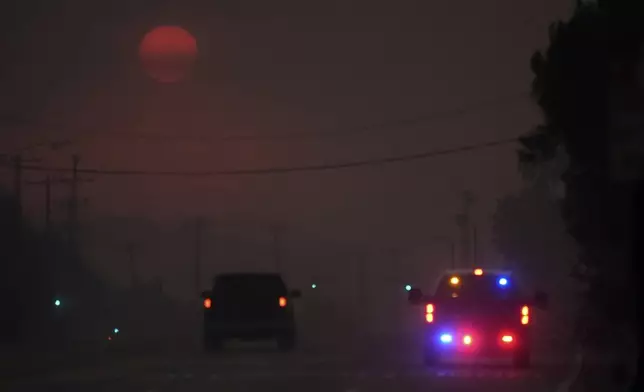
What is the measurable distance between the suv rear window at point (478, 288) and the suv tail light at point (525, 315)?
308mm

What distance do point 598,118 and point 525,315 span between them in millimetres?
5009

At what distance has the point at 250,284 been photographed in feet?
116

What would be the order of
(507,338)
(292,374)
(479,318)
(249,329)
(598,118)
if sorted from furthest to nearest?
1. (249,329)
2. (598,118)
3. (479,318)
4. (507,338)
5. (292,374)

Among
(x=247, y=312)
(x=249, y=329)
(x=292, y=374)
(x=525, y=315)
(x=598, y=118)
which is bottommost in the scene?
(x=292, y=374)

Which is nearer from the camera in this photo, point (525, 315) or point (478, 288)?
point (525, 315)

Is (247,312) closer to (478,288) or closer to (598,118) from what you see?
(478,288)

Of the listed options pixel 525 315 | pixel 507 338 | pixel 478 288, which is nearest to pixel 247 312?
pixel 478 288

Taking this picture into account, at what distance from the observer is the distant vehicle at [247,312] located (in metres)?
34.9

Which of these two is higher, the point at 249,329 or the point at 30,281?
the point at 30,281

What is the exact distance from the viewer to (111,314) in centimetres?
9375

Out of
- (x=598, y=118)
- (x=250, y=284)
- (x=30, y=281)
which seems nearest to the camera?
(x=598, y=118)

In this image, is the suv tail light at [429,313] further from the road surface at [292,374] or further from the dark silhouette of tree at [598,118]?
the dark silhouette of tree at [598,118]

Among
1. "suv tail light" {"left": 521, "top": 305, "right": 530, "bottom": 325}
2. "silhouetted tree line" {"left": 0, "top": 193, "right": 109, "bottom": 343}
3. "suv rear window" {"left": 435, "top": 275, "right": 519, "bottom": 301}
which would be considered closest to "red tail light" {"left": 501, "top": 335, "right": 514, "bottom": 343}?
"suv tail light" {"left": 521, "top": 305, "right": 530, "bottom": 325}

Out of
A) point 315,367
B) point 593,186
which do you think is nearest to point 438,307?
point 315,367
